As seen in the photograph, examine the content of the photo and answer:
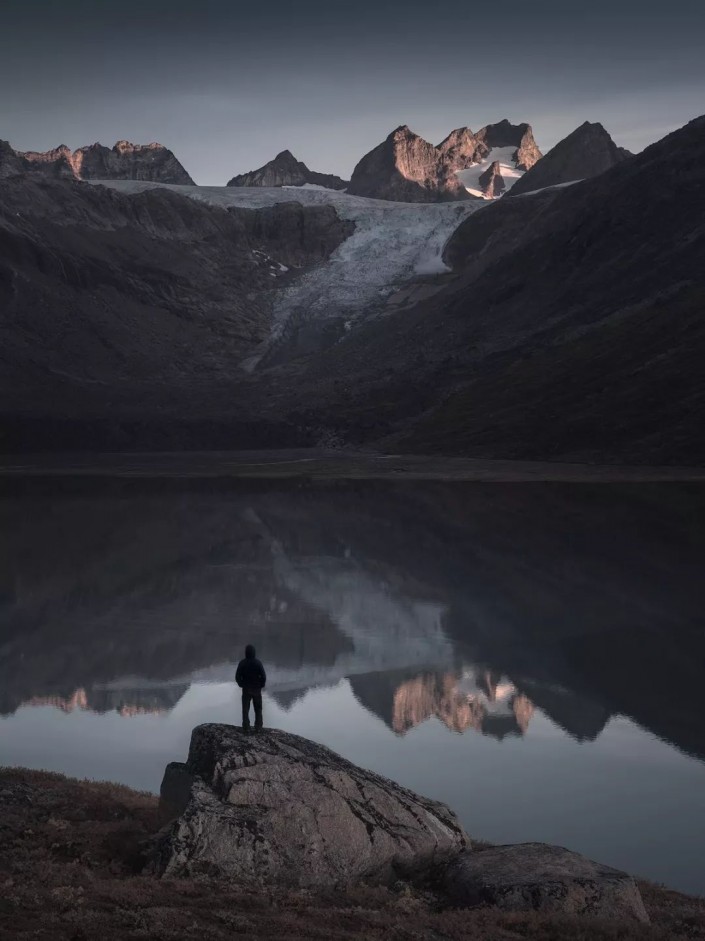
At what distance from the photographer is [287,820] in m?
16.9

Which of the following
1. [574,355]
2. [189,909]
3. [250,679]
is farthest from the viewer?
[574,355]

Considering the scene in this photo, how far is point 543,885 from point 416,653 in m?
22.0

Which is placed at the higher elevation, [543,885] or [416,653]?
[416,653]

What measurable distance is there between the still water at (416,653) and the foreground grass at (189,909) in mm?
5122

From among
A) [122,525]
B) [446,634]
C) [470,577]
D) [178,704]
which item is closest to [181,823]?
[178,704]

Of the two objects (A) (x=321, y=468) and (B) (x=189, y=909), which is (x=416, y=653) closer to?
(B) (x=189, y=909)

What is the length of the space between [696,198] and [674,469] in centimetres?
9100

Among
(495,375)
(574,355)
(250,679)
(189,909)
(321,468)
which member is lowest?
(189,909)

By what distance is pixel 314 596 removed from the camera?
49.0 metres

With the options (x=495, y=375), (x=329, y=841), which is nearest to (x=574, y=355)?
(x=495, y=375)

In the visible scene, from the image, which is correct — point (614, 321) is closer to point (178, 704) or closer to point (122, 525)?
point (122, 525)

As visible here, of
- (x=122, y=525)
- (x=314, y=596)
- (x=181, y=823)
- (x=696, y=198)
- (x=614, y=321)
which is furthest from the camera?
(x=696, y=198)

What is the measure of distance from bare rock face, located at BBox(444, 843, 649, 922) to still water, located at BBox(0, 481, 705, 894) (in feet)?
11.1

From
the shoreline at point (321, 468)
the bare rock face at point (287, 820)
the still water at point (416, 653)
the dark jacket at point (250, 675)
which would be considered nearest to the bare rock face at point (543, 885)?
the bare rock face at point (287, 820)
